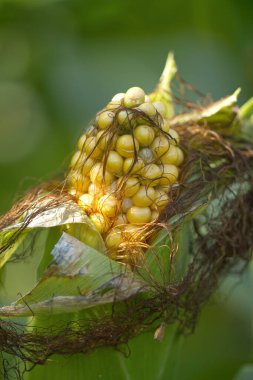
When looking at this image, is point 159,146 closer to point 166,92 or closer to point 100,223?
point 100,223

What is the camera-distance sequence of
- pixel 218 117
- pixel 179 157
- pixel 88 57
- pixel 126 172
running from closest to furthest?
1. pixel 126 172
2. pixel 179 157
3. pixel 218 117
4. pixel 88 57

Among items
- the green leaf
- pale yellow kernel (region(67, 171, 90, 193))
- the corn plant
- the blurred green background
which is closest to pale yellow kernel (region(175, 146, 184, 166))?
the corn plant

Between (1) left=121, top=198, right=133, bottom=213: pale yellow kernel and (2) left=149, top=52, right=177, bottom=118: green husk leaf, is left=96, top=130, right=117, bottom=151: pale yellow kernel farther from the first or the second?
(2) left=149, top=52, right=177, bottom=118: green husk leaf

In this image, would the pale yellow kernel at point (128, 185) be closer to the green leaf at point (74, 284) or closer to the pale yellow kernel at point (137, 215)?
the pale yellow kernel at point (137, 215)

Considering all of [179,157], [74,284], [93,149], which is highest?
[93,149]

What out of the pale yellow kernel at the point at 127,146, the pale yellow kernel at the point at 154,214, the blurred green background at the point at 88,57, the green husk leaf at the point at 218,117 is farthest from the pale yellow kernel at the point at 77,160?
the blurred green background at the point at 88,57

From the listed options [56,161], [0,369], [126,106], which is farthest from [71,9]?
[0,369]

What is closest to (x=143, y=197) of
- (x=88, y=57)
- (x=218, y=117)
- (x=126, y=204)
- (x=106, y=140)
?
(x=126, y=204)

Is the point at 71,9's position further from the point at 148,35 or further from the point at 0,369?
the point at 0,369
